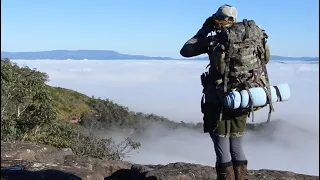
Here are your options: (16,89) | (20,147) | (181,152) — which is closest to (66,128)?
(16,89)

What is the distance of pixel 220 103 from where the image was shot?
595 centimetres

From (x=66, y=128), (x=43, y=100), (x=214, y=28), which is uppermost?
(x=214, y=28)

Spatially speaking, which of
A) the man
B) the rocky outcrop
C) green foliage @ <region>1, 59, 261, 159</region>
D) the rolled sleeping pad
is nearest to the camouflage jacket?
the man

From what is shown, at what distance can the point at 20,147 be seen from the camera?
892cm

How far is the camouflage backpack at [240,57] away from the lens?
5.76 metres

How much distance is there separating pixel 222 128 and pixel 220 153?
29 centimetres

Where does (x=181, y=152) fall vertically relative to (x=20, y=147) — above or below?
below

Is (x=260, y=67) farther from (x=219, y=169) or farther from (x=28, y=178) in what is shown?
(x=28, y=178)

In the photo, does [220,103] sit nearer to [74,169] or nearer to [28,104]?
[74,169]

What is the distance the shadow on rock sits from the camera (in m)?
6.88

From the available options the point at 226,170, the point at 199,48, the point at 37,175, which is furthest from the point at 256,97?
the point at 37,175

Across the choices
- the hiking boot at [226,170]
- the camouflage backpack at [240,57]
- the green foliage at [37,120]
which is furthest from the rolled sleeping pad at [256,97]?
the green foliage at [37,120]

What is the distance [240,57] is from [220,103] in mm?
527

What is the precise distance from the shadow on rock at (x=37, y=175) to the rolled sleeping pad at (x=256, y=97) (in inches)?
103
